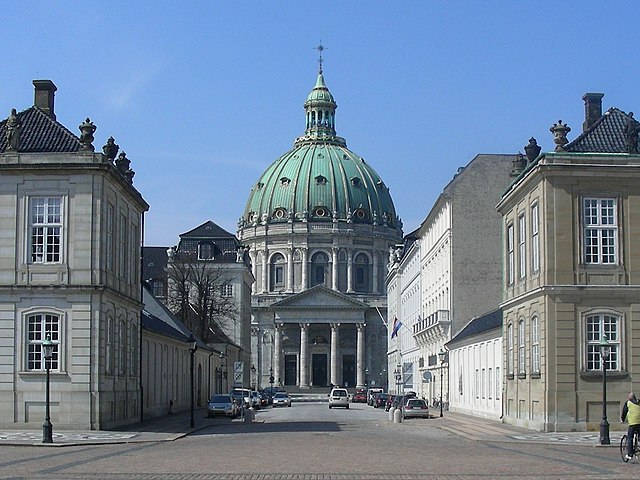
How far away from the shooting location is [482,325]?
198 ft

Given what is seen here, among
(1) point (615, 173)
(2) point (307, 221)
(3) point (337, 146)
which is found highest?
(3) point (337, 146)

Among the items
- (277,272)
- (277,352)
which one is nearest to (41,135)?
(277,352)

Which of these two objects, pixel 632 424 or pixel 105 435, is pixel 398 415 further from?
pixel 632 424

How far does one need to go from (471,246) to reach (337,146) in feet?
396

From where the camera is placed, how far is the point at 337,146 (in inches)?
7505

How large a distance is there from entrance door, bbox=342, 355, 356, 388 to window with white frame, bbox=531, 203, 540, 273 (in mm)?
128449

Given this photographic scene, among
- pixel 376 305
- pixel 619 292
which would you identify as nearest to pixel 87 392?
pixel 619 292

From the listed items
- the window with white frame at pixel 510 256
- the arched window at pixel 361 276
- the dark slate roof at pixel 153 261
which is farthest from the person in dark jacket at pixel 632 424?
the arched window at pixel 361 276

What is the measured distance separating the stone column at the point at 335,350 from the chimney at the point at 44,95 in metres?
121

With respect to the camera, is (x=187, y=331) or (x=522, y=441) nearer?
(x=522, y=441)

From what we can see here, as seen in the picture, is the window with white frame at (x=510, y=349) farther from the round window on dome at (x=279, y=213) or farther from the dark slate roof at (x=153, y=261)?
the round window on dome at (x=279, y=213)

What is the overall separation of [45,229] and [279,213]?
138 meters

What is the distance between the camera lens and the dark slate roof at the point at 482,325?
55281 mm

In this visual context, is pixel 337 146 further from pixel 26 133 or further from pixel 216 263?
pixel 26 133
